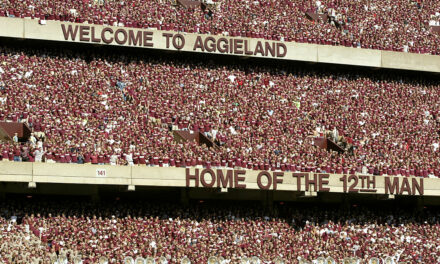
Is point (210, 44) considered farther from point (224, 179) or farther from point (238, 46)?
point (224, 179)

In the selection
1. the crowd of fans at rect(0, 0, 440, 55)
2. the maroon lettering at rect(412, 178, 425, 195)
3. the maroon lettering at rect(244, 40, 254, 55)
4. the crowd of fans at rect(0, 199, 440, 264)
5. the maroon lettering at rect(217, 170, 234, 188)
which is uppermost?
the crowd of fans at rect(0, 0, 440, 55)

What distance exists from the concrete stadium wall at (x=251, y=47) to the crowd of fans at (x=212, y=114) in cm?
107

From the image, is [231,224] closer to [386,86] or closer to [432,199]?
[432,199]

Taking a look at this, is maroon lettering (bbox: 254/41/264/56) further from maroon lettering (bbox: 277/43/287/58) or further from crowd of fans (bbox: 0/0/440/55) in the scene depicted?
maroon lettering (bbox: 277/43/287/58)

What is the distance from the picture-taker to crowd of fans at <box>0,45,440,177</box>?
48688 mm

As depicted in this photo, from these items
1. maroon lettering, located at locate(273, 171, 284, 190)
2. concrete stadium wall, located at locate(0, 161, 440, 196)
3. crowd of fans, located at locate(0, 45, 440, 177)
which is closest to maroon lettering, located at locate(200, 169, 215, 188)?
concrete stadium wall, located at locate(0, 161, 440, 196)

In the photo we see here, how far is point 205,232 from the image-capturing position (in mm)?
48000

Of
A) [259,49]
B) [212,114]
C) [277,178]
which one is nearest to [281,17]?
[259,49]

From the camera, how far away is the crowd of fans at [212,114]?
48688mm

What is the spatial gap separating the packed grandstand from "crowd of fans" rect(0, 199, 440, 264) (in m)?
0.09

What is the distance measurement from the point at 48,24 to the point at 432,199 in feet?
74.2

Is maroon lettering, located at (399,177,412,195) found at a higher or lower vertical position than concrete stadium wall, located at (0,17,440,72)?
lower

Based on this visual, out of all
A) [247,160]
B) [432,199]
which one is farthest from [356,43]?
[247,160]

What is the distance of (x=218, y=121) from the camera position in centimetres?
5400
